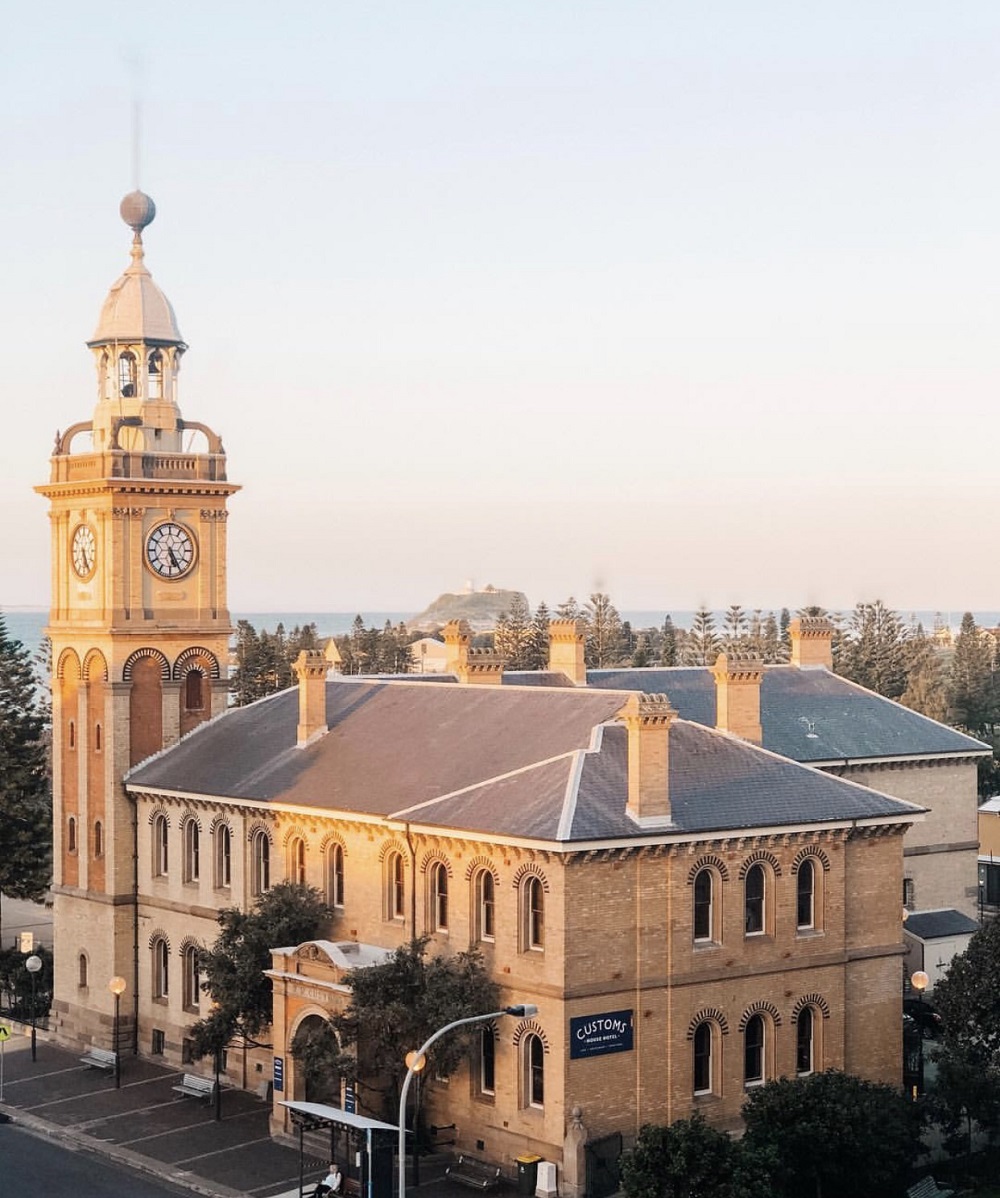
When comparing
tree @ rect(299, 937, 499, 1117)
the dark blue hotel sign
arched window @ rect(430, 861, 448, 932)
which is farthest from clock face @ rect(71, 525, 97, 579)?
the dark blue hotel sign

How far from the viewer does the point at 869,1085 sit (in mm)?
41656

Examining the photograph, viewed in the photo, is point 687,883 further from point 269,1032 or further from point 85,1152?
point 85,1152

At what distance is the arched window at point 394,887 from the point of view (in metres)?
46.5

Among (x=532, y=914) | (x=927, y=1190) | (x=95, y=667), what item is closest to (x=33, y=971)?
(x=95, y=667)

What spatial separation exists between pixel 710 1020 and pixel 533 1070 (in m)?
4.50

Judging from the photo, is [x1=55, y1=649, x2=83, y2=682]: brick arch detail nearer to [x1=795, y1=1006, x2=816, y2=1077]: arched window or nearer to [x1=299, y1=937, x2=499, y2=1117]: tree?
[x1=299, y1=937, x2=499, y2=1117]: tree

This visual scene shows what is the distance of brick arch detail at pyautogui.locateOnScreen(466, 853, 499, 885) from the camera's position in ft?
140

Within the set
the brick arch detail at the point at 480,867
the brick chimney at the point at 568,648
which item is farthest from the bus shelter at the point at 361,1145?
the brick chimney at the point at 568,648

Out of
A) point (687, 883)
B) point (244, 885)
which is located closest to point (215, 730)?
point (244, 885)

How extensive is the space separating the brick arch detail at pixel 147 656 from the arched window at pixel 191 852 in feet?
17.6

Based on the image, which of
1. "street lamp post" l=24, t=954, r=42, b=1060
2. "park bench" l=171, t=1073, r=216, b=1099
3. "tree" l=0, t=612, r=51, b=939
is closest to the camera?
"park bench" l=171, t=1073, r=216, b=1099

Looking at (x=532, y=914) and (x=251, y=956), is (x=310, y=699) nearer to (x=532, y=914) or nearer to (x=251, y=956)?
(x=251, y=956)

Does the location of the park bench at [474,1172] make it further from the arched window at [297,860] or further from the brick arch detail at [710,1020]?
the arched window at [297,860]

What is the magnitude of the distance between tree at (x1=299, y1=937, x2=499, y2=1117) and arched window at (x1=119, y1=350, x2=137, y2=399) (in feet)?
80.3
